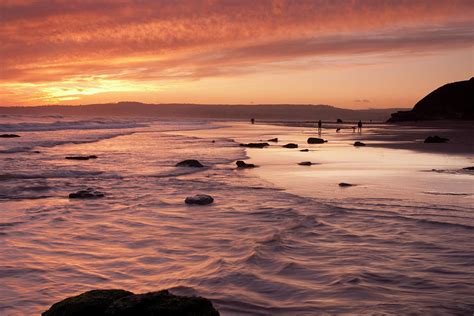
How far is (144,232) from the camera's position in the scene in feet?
32.3

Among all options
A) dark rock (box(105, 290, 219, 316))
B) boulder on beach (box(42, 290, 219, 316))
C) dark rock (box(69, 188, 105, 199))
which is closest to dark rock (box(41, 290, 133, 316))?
boulder on beach (box(42, 290, 219, 316))

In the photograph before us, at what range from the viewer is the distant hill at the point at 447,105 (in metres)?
104

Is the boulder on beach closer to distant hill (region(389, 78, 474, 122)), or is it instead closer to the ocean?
the ocean

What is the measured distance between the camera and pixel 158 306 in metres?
4.58

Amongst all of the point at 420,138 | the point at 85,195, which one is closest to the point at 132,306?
the point at 85,195

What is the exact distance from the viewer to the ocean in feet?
20.8

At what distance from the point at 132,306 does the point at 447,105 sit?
11650 centimetres

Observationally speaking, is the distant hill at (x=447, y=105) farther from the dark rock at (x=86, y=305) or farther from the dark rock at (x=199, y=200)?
the dark rock at (x=86, y=305)

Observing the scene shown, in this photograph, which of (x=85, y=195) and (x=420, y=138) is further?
(x=420, y=138)

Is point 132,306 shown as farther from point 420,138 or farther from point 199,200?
point 420,138

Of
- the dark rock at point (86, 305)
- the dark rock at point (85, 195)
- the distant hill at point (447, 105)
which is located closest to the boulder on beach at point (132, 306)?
the dark rock at point (86, 305)

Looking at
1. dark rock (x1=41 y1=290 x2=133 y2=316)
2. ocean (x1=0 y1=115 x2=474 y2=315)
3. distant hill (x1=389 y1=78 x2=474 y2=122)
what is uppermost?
distant hill (x1=389 y1=78 x2=474 y2=122)

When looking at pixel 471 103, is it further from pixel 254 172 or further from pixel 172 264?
pixel 172 264

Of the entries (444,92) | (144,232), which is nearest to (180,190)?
(144,232)
